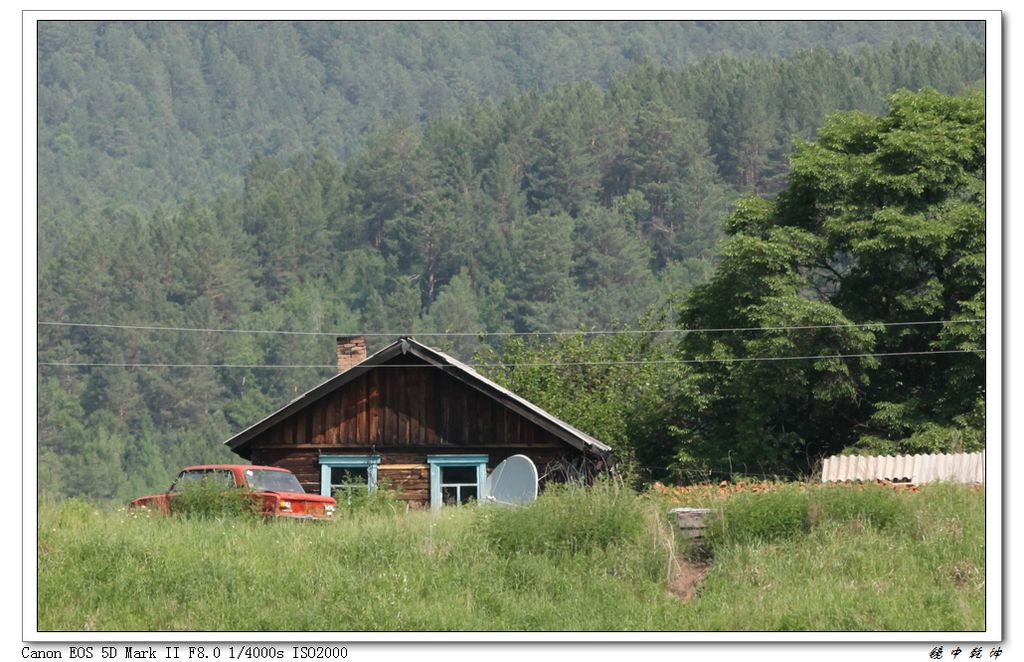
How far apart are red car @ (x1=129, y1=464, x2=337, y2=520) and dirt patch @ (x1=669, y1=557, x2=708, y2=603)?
23.4 feet

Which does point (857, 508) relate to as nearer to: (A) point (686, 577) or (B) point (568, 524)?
(A) point (686, 577)

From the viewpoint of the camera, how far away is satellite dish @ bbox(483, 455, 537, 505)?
110 ft

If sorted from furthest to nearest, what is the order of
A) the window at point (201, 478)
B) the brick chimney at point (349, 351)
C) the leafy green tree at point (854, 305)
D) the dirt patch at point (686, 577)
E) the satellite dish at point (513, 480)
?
the leafy green tree at point (854, 305), the brick chimney at point (349, 351), the satellite dish at point (513, 480), the window at point (201, 478), the dirt patch at point (686, 577)

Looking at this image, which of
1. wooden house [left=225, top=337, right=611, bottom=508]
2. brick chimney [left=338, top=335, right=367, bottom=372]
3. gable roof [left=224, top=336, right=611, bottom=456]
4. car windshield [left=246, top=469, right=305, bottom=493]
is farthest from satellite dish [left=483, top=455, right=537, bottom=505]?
brick chimney [left=338, top=335, right=367, bottom=372]

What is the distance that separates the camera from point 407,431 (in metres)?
36.4

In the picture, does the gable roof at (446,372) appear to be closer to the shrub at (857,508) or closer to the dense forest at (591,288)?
the dense forest at (591,288)

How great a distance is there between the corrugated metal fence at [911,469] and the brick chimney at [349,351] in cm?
1154

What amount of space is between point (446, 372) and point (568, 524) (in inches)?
429

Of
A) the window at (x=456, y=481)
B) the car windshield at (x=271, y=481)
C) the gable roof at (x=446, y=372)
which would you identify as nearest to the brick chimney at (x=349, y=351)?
the gable roof at (x=446, y=372)

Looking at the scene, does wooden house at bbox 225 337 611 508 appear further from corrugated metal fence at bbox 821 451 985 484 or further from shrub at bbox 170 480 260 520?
shrub at bbox 170 480 260 520

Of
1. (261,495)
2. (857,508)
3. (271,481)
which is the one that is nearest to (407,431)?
(271,481)

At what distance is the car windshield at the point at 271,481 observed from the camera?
30969mm
